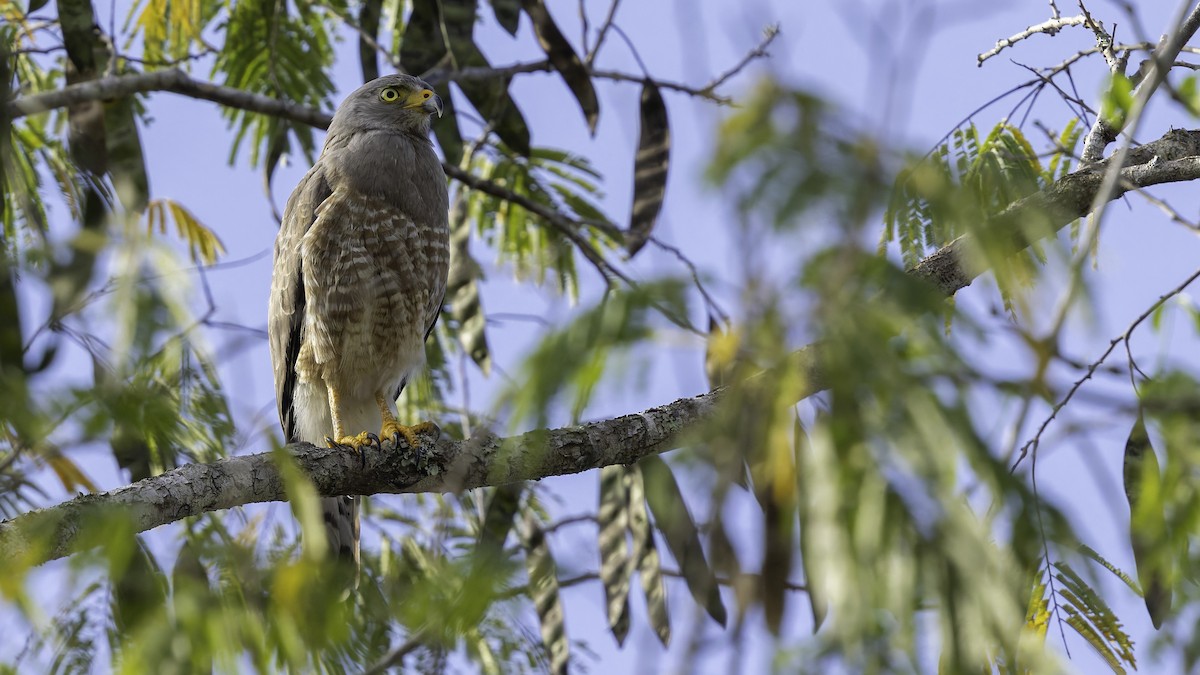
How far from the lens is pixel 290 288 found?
16.2 feet

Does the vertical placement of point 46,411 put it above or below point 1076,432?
above

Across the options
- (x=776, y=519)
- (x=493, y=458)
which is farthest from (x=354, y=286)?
(x=776, y=519)

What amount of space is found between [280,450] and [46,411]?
1.23 feet

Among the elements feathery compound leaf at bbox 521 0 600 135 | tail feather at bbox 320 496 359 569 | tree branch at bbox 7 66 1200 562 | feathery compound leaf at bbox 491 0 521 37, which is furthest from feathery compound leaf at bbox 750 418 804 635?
feathery compound leaf at bbox 491 0 521 37

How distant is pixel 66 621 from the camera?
3631mm

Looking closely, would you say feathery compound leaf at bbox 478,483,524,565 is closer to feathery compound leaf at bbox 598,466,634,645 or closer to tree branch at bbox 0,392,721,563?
feathery compound leaf at bbox 598,466,634,645

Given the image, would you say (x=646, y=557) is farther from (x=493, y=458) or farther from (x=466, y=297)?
(x=493, y=458)

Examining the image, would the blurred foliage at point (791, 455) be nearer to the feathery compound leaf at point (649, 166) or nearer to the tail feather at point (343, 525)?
the tail feather at point (343, 525)

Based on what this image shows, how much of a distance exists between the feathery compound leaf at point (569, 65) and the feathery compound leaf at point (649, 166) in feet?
0.86

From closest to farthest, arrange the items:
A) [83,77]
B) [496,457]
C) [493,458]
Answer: [496,457] → [493,458] → [83,77]

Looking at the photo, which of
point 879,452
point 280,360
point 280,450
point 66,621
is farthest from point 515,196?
point 879,452

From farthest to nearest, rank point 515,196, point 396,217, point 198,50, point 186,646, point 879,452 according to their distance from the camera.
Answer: point 198,50, point 515,196, point 396,217, point 186,646, point 879,452

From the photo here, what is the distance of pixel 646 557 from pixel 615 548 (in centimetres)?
16

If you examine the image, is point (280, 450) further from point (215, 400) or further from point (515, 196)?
point (515, 196)
